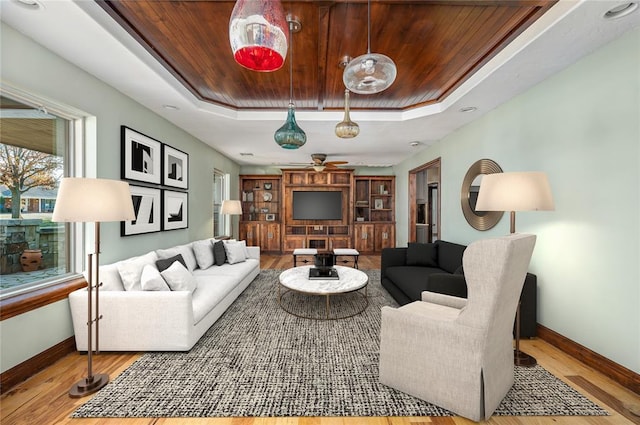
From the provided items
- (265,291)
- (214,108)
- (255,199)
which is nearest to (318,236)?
(255,199)

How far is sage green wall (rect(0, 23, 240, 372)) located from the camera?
191 cm

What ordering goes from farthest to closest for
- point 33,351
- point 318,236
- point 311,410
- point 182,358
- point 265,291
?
point 318,236 → point 265,291 → point 182,358 → point 33,351 → point 311,410

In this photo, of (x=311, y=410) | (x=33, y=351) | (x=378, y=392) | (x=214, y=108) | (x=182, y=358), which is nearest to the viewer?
(x=311, y=410)

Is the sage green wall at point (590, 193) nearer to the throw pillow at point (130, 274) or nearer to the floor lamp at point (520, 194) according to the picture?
the floor lamp at point (520, 194)

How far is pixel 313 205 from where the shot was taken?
7574 millimetres

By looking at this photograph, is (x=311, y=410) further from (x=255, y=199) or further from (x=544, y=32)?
(x=255, y=199)

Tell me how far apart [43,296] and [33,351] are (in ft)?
1.35

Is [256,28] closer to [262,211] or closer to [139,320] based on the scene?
[139,320]

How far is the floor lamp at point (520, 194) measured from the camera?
2041 millimetres

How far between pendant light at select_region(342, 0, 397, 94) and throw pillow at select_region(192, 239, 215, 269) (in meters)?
3.30

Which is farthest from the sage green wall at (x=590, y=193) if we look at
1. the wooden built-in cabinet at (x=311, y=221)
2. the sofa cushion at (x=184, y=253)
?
the wooden built-in cabinet at (x=311, y=221)

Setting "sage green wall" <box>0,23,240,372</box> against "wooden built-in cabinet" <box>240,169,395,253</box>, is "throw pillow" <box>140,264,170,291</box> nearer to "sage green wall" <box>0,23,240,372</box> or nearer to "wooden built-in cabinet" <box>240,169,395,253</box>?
"sage green wall" <box>0,23,240,372</box>

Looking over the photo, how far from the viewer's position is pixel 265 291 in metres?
4.07

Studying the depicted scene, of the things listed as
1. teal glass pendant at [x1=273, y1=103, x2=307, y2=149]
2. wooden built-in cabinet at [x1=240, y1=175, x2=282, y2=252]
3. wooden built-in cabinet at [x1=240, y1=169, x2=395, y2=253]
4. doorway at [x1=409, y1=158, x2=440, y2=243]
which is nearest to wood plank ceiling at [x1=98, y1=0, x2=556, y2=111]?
teal glass pendant at [x1=273, y1=103, x2=307, y2=149]
